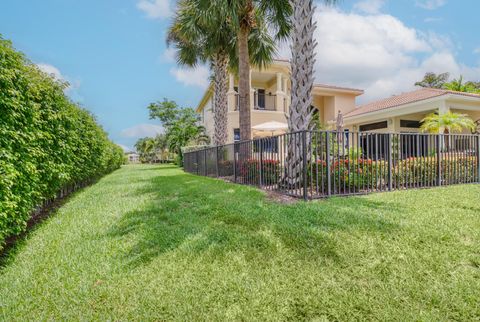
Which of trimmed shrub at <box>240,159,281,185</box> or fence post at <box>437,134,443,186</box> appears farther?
fence post at <box>437,134,443,186</box>

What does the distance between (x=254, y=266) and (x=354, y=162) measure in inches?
197

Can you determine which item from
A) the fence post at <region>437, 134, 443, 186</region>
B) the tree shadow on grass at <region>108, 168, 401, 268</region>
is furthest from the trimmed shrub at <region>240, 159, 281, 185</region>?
the fence post at <region>437, 134, 443, 186</region>

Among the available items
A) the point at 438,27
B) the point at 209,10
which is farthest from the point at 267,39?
the point at 438,27

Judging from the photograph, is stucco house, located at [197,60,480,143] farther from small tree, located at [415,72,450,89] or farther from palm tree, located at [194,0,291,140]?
small tree, located at [415,72,450,89]

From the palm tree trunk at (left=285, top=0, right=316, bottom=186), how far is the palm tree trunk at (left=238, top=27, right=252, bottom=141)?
4753 mm

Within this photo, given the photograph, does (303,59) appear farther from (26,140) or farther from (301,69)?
(26,140)

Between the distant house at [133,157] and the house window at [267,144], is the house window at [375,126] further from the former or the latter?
the distant house at [133,157]

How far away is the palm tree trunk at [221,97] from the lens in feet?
48.9

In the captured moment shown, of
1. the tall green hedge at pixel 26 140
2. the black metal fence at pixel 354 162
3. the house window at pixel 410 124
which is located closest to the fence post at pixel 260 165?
the black metal fence at pixel 354 162

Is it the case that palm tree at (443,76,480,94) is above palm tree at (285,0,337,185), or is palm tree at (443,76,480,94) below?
above

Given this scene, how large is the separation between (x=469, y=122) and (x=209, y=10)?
1413cm

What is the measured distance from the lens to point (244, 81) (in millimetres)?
12023

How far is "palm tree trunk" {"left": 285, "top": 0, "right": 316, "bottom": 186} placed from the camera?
23.3 feet

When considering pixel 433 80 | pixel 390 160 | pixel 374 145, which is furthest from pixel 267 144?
pixel 433 80
